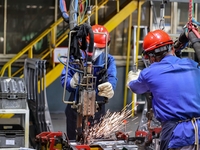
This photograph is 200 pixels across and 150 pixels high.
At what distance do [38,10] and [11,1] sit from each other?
25.3 inches

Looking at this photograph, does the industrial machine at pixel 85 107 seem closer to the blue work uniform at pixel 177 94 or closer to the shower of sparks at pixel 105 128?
the shower of sparks at pixel 105 128

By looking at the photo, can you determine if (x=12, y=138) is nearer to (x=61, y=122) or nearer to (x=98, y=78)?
(x=98, y=78)

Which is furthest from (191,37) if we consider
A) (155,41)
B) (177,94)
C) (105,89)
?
(105,89)

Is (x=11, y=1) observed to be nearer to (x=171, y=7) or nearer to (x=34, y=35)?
(x=34, y=35)

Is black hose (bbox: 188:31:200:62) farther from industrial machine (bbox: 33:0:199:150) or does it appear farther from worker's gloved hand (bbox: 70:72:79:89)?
worker's gloved hand (bbox: 70:72:79:89)

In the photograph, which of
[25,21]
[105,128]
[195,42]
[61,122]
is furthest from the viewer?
[25,21]

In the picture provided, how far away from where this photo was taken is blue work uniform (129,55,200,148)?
3.93 metres

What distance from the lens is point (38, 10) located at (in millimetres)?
10289

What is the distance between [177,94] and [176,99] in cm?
5

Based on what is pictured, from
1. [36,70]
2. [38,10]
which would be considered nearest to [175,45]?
[36,70]

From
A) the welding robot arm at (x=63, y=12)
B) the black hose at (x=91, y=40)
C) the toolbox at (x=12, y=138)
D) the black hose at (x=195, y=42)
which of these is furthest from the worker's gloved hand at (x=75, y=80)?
the toolbox at (x=12, y=138)

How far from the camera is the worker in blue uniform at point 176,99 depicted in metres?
3.93

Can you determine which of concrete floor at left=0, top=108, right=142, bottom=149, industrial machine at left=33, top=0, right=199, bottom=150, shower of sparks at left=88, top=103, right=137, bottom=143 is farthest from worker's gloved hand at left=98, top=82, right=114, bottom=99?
concrete floor at left=0, top=108, right=142, bottom=149

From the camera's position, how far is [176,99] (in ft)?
12.9
